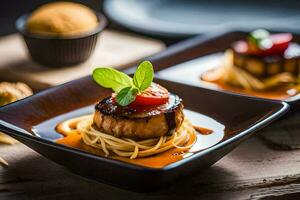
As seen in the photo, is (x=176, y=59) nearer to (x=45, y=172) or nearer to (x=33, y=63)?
(x=33, y=63)

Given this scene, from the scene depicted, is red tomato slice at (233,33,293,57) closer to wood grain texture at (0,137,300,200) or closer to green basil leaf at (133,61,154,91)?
wood grain texture at (0,137,300,200)

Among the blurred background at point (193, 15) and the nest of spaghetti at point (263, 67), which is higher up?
the blurred background at point (193, 15)

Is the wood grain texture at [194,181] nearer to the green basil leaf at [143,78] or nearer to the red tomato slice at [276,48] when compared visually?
the green basil leaf at [143,78]

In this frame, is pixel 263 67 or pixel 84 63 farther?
pixel 84 63

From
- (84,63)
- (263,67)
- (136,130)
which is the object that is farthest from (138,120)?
(84,63)

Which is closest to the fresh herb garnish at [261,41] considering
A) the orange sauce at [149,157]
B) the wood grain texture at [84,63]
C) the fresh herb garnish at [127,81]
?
the wood grain texture at [84,63]

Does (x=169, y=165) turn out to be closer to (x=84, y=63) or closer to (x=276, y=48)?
(x=276, y=48)

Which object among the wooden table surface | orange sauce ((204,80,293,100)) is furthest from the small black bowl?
the wooden table surface
